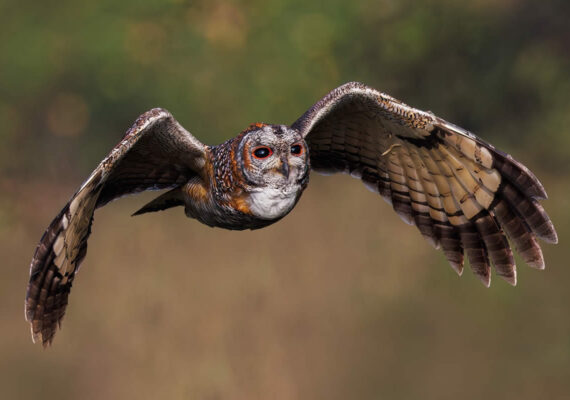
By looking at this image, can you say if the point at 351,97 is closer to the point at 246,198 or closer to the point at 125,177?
the point at 246,198

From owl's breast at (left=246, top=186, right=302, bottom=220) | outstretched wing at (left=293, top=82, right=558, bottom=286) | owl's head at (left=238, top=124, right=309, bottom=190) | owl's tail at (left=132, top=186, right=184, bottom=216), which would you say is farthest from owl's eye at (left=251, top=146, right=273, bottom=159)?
owl's tail at (left=132, top=186, right=184, bottom=216)

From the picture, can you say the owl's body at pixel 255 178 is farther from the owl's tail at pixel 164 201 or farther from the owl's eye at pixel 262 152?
the owl's tail at pixel 164 201

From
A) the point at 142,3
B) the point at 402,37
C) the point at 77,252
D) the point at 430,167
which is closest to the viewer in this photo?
the point at 77,252

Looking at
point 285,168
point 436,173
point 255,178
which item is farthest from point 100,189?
point 436,173

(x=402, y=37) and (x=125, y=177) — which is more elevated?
(x=402, y=37)

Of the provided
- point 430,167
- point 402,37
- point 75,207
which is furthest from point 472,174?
point 402,37

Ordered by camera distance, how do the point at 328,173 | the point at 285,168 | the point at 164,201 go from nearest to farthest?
1. the point at 285,168
2. the point at 164,201
3. the point at 328,173

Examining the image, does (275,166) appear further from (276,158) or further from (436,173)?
(436,173)
